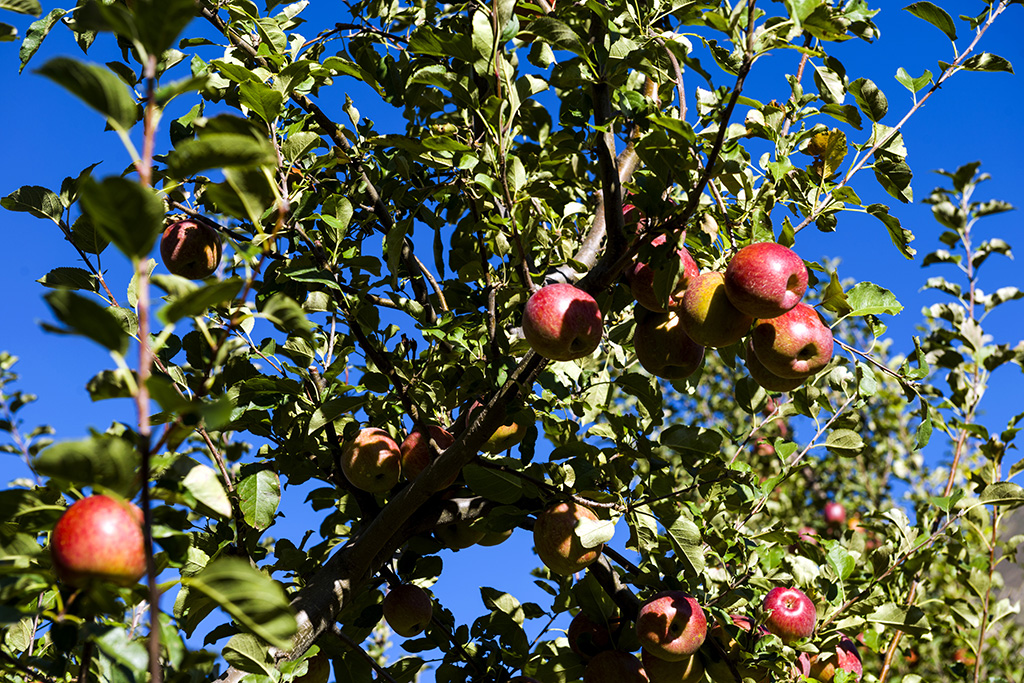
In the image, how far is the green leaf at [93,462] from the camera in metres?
0.91

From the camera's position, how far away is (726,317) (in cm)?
179

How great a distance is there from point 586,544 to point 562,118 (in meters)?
1.24

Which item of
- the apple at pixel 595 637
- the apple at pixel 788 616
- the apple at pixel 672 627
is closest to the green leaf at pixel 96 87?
the apple at pixel 672 627

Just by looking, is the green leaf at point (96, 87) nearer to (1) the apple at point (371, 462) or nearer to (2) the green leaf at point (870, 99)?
(1) the apple at point (371, 462)

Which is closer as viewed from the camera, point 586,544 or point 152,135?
point 152,135

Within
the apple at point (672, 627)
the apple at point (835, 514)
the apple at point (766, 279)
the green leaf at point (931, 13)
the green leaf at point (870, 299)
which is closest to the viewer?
the apple at point (766, 279)

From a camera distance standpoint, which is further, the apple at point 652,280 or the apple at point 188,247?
the apple at point 188,247

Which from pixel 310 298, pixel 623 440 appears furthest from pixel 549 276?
pixel 310 298

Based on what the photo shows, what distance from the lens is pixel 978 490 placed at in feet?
9.93

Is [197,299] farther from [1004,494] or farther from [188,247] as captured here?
[1004,494]

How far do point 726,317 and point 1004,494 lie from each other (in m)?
1.46

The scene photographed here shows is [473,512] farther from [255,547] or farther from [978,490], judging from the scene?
[978,490]

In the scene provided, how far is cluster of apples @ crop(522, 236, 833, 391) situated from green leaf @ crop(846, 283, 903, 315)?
0.10 metres

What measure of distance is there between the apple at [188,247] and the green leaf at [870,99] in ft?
5.83
